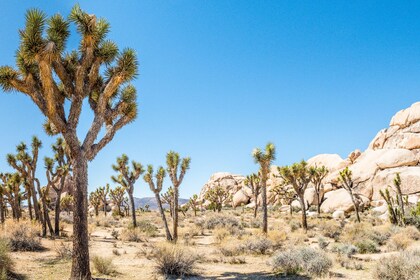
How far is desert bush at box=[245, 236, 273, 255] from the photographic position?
13.0 m

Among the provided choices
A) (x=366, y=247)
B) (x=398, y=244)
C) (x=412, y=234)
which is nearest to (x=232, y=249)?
(x=366, y=247)

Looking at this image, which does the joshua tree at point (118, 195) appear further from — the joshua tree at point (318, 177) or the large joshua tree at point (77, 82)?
the large joshua tree at point (77, 82)

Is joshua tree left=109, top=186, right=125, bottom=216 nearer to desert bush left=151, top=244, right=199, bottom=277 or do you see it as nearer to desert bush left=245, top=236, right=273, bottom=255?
desert bush left=245, top=236, right=273, bottom=255

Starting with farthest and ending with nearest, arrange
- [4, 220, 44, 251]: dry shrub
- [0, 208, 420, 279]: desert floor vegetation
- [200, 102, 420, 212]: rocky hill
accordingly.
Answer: [200, 102, 420, 212]: rocky hill, [4, 220, 44, 251]: dry shrub, [0, 208, 420, 279]: desert floor vegetation

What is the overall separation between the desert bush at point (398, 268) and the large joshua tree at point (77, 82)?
7.53m

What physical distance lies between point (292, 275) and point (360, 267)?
7.74ft

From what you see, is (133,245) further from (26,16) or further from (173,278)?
(26,16)

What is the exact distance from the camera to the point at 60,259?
1151 centimetres

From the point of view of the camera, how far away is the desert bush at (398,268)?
6.88m

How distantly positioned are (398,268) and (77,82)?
32.0 feet

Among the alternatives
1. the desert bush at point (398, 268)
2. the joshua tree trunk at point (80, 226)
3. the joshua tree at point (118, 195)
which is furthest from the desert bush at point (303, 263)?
the joshua tree at point (118, 195)

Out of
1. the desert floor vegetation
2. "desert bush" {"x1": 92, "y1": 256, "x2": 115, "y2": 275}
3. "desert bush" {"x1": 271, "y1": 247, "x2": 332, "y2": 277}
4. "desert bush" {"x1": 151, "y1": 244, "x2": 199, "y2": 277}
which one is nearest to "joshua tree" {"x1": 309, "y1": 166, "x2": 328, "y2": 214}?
the desert floor vegetation

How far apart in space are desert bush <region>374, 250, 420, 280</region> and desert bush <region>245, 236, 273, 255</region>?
568 cm

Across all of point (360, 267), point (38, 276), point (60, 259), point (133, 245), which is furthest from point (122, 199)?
point (360, 267)
